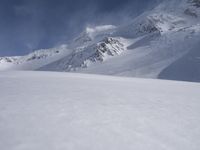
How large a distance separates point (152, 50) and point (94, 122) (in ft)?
186

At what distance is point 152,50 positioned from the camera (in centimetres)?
5884

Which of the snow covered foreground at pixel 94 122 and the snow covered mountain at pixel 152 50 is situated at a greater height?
the snow covered mountain at pixel 152 50

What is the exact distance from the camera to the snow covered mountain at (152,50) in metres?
44.0

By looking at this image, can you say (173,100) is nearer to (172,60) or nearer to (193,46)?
(172,60)

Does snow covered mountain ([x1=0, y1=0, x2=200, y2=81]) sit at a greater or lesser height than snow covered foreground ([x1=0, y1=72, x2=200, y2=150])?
greater

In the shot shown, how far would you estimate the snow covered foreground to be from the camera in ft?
10.7

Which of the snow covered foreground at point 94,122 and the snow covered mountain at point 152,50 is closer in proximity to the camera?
the snow covered foreground at point 94,122

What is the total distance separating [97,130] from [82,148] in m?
0.61

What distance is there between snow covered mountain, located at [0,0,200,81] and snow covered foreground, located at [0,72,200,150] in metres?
35.3

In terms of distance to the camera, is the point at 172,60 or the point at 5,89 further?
the point at 172,60

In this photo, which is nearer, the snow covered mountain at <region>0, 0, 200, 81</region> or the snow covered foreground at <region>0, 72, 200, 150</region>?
the snow covered foreground at <region>0, 72, 200, 150</region>

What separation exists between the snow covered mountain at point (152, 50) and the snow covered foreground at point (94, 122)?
35.3 meters

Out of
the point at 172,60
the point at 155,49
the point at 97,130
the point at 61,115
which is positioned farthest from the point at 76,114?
the point at 155,49

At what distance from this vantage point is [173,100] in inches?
244
